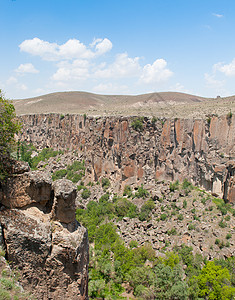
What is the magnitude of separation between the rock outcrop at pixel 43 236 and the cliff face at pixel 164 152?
26.4 meters

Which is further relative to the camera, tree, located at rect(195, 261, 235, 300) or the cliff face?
the cliff face

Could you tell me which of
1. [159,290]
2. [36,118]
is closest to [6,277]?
[159,290]

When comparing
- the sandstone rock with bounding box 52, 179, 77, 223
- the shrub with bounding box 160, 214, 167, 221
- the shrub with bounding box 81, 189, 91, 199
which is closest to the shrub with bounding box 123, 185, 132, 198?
the shrub with bounding box 81, 189, 91, 199

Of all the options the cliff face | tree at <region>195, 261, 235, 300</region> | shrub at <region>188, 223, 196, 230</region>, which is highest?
the cliff face

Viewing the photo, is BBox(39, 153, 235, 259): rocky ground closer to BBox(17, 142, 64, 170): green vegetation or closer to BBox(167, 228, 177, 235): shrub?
BBox(167, 228, 177, 235): shrub

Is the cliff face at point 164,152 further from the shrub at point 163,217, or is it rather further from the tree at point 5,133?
the tree at point 5,133

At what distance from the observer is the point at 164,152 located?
Answer: 3912 cm

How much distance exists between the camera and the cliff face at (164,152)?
33.0m

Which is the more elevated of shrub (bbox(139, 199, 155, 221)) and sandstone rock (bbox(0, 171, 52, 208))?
sandstone rock (bbox(0, 171, 52, 208))

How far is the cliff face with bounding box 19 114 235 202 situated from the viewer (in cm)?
3300

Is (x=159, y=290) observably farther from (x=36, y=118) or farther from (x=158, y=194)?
(x=36, y=118)

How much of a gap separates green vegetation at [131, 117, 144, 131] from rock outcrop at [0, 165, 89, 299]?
102ft

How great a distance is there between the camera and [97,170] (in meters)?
43.9

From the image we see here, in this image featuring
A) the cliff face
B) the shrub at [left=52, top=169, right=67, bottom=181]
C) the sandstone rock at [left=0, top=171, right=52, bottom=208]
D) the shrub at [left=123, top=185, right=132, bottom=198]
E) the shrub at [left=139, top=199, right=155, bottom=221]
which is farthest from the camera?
the shrub at [left=52, top=169, right=67, bottom=181]
